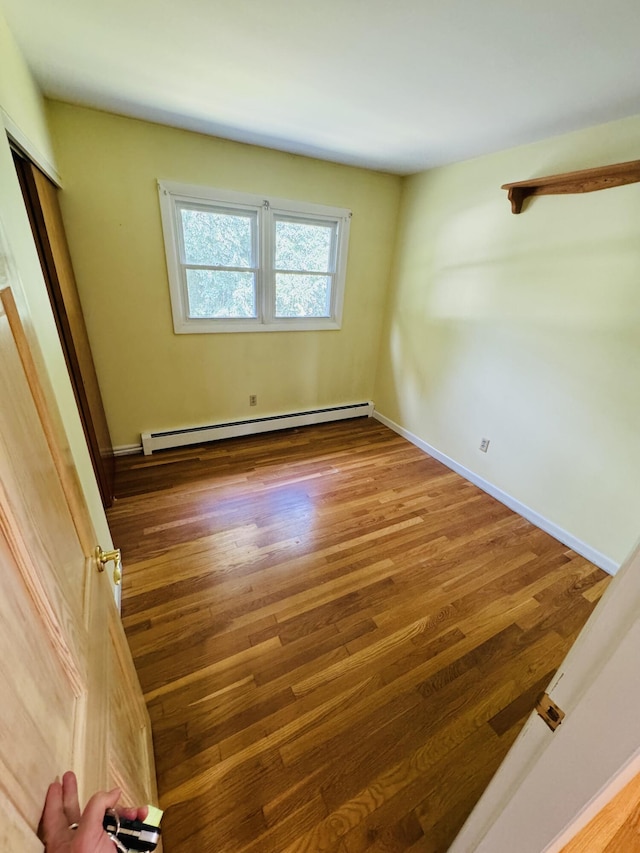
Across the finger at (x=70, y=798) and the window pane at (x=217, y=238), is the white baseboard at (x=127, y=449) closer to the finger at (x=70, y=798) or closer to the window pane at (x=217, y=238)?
the window pane at (x=217, y=238)

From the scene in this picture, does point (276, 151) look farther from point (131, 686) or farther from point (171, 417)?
point (131, 686)

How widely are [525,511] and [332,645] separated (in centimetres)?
173

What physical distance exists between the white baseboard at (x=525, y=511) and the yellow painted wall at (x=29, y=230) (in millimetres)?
2591

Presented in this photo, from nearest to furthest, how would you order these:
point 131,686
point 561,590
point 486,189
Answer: point 131,686 → point 561,590 → point 486,189

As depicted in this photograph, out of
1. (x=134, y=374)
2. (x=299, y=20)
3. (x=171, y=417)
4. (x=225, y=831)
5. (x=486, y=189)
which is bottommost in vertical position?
(x=225, y=831)

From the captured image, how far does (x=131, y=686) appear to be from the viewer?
3.22ft

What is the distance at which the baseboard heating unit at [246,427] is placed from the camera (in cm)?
301

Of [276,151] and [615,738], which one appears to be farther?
[276,151]

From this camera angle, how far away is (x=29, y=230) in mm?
1249

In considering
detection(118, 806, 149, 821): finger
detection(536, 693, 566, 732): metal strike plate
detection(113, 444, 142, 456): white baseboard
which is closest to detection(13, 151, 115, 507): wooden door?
detection(113, 444, 142, 456): white baseboard

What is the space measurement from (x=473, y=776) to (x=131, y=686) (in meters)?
1.17

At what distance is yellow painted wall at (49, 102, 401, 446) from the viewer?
2258 millimetres

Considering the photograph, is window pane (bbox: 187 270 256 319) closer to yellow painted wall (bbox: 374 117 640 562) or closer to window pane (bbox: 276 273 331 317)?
window pane (bbox: 276 273 331 317)

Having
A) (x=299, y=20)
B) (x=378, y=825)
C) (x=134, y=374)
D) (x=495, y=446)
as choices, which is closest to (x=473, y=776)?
(x=378, y=825)
